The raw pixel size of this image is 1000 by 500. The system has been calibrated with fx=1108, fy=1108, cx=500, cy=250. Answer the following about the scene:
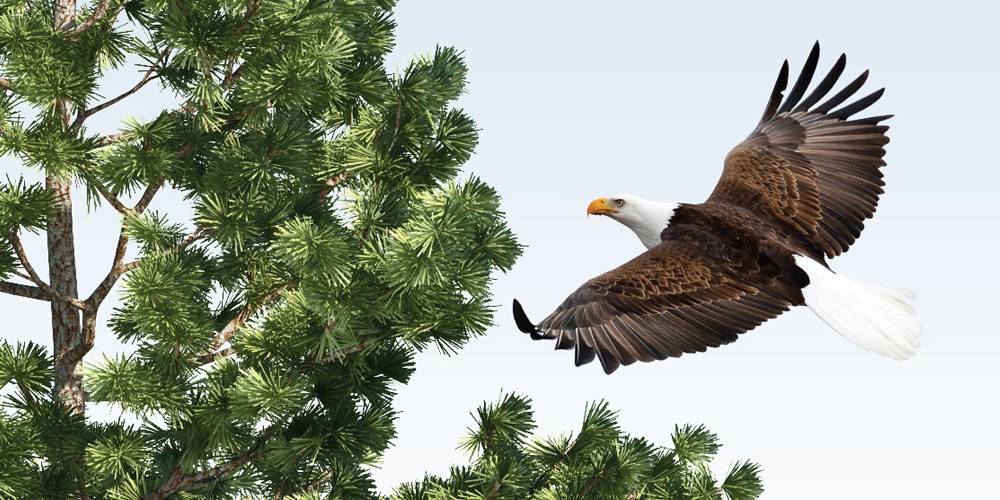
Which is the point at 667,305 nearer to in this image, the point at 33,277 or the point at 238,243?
the point at 238,243

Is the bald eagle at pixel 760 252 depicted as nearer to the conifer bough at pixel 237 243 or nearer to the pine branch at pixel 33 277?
the conifer bough at pixel 237 243

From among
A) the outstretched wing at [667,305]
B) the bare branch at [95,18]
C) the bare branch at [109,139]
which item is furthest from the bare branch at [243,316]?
the bare branch at [95,18]

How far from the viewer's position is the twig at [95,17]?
464 centimetres

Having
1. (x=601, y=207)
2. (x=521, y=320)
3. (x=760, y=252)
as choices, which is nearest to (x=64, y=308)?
(x=521, y=320)

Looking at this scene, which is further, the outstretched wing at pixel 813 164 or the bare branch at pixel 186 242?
the outstretched wing at pixel 813 164

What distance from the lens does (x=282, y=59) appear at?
4.41 metres

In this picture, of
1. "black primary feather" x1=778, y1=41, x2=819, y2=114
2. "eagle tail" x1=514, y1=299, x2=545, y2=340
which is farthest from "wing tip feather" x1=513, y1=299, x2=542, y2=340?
"black primary feather" x1=778, y1=41, x2=819, y2=114

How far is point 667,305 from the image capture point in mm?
4945

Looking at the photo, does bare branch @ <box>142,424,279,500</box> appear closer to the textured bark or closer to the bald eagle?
the textured bark

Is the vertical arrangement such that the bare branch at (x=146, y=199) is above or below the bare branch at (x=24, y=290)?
above

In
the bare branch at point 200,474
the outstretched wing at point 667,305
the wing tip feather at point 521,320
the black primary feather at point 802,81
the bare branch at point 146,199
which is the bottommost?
the bare branch at point 200,474

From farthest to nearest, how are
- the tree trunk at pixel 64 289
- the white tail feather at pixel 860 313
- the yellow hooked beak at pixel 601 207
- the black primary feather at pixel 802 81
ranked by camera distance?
1. the black primary feather at pixel 802 81
2. the yellow hooked beak at pixel 601 207
3. the white tail feather at pixel 860 313
4. the tree trunk at pixel 64 289

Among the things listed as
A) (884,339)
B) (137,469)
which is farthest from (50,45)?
(884,339)

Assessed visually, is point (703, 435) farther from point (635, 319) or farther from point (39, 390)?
point (39, 390)
